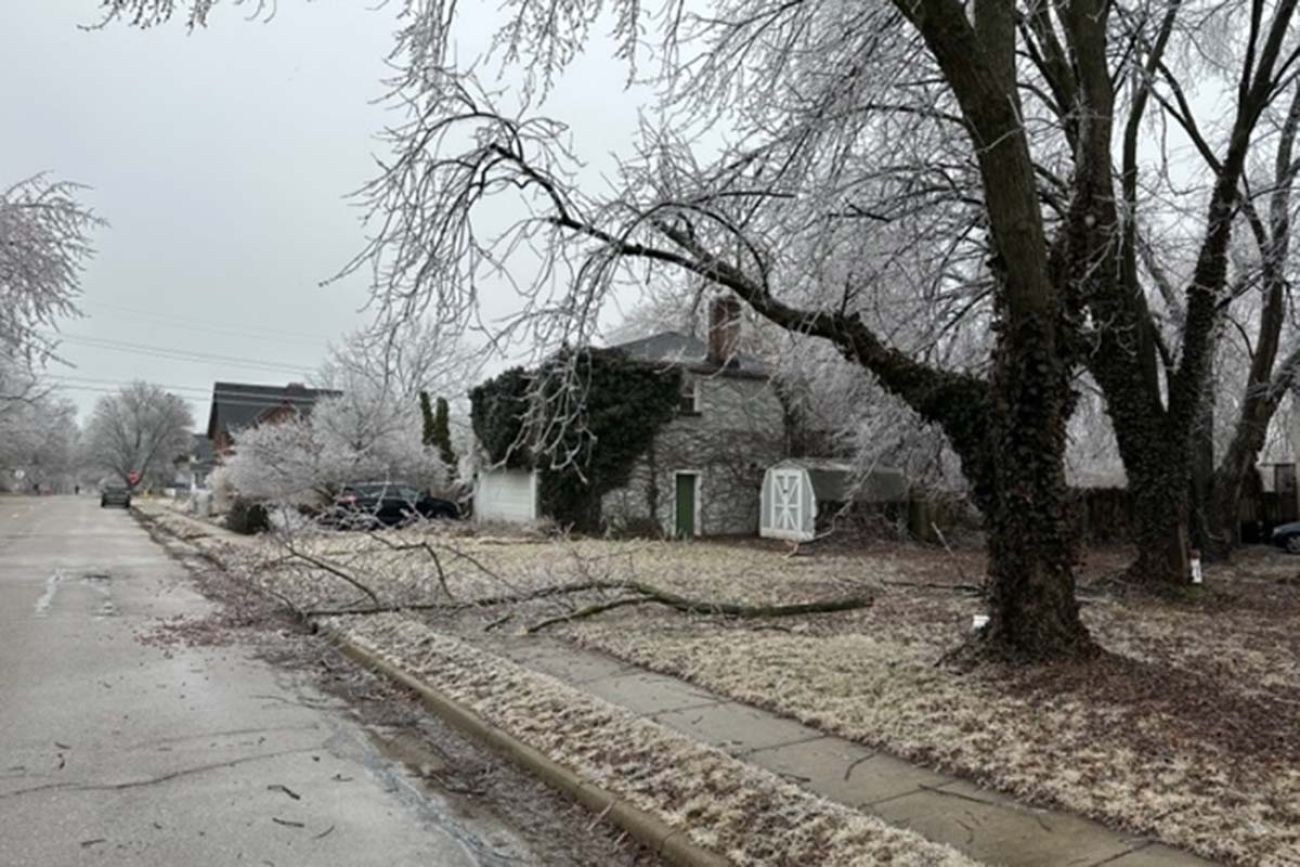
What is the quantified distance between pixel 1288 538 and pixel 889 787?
22.0m

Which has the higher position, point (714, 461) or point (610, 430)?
point (610, 430)

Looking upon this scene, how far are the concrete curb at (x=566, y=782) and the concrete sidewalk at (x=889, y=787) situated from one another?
873 millimetres

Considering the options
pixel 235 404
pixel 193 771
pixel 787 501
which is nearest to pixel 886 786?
pixel 193 771

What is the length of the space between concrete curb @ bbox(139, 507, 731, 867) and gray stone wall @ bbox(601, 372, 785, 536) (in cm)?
1730

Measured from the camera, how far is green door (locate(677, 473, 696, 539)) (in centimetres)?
2680

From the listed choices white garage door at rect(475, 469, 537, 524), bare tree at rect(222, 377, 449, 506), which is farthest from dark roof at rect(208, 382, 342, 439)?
white garage door at rect(475, 469, 537, 524)

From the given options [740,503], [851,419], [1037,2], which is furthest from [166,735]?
[740,503]

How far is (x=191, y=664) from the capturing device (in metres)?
9.04

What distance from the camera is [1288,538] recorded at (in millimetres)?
22078

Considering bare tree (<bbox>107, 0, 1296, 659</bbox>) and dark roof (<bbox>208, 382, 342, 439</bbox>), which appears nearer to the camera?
bare tree (<bbox>107, 0, 1296, 659</bbox>)

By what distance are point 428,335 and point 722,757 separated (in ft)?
15.6

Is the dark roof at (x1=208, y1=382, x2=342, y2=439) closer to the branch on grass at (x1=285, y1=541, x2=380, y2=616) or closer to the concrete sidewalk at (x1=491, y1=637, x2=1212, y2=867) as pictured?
the branch on grass at (x1=285, y1=541, x2=380, y2=616)

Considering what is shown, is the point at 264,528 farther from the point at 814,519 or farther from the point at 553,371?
the point at 553,371

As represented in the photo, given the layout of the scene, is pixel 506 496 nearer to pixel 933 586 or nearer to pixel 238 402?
pixel 933 586
